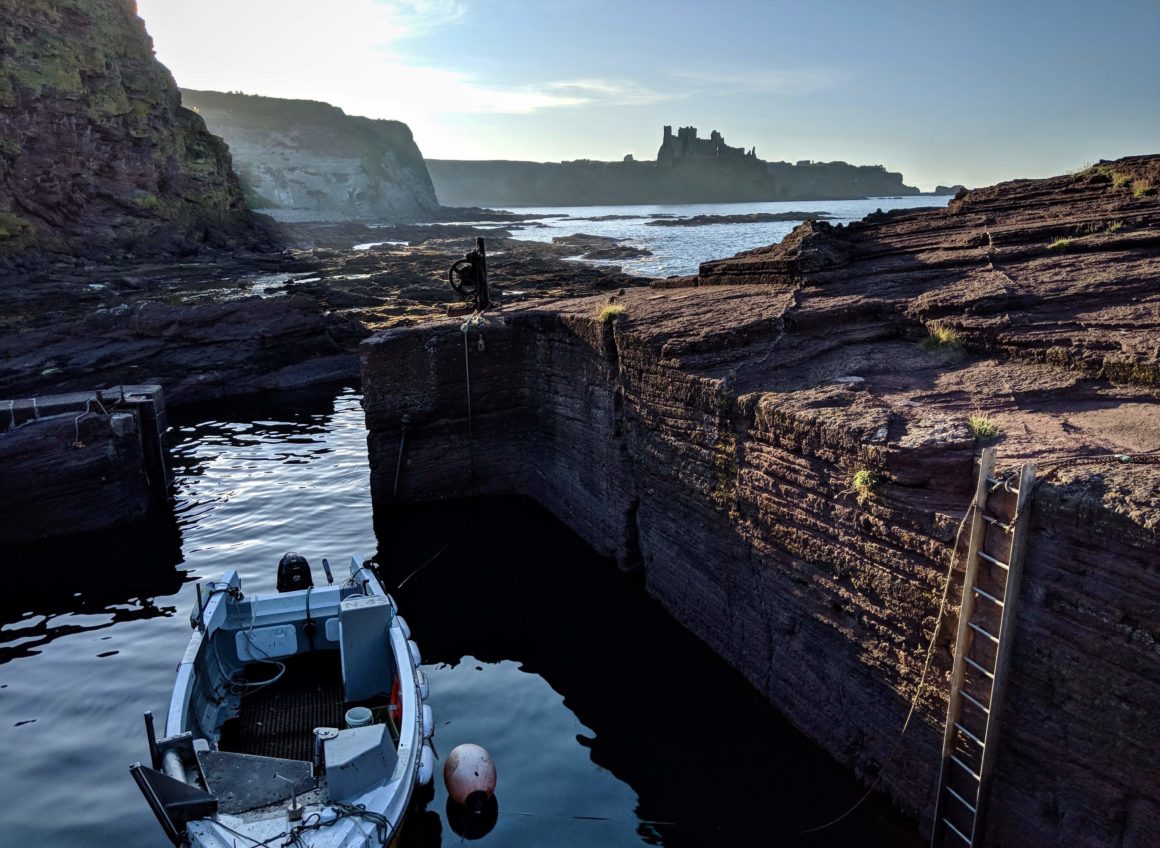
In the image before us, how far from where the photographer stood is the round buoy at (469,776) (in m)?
9.01

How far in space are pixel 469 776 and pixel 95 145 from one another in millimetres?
47845

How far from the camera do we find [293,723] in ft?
33.7

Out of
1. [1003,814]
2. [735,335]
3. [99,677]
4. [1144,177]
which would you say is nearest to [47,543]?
[99,677]

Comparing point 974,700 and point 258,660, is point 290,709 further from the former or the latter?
point 974,700

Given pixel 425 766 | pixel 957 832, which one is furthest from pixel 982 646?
pixel 425 766

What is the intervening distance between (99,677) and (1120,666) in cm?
1289

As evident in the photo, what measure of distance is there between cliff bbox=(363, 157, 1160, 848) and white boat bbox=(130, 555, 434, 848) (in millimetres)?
4468

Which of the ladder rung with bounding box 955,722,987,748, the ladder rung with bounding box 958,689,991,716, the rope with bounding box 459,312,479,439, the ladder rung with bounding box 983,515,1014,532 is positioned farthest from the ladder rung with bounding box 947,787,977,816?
the rope with bounding box 459,312,479,439

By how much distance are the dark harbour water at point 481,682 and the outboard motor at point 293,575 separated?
2.11 meters

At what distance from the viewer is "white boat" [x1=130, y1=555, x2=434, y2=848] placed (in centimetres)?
746

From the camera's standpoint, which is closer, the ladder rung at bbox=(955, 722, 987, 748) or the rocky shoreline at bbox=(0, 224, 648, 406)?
the ladder rung at bbox=(955, 722, 987, 748)

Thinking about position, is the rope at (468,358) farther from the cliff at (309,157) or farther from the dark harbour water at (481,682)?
the cliff at (309,157)

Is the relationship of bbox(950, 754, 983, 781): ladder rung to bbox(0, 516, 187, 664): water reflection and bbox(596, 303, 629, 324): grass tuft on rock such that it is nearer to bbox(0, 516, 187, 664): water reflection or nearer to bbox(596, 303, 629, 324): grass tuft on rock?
bbox(596, 303, 629, 324): grass tuft on rock

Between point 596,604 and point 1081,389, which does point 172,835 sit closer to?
point 596,604
